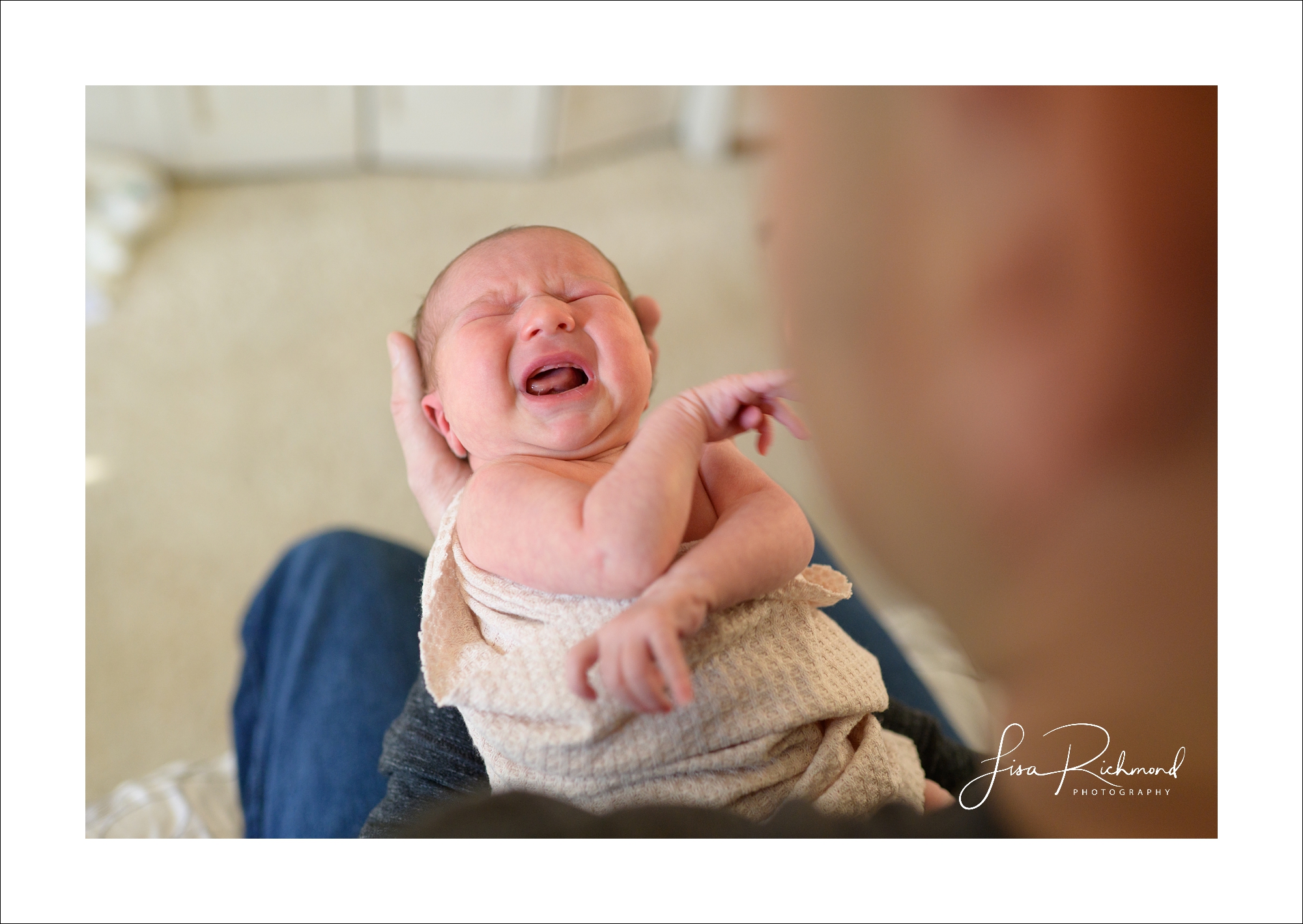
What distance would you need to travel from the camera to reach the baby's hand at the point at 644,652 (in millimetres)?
368

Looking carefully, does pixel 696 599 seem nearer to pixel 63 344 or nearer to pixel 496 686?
pixel 496 686

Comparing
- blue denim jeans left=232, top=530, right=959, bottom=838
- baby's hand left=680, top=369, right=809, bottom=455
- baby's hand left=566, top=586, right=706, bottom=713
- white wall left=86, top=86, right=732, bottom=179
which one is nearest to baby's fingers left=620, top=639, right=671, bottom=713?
baby's hand left=566, top=586, right=706, bottom=713

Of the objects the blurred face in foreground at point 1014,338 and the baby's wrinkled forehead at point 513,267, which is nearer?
the blurred face in foreground at point 1014,338

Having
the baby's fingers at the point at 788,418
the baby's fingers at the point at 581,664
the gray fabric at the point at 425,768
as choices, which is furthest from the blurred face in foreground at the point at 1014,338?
the gray fabric at the point at 425,768

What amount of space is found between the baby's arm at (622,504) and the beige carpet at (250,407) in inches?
10.7

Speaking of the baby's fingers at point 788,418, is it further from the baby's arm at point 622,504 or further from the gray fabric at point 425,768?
the gray fabric at point 425,768

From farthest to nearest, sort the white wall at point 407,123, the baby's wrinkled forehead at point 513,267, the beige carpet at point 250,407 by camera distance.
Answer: the beige carpet at point 250,407 < the white wall at point 407,123 < the baby's wrinkled forehead at point 513,267

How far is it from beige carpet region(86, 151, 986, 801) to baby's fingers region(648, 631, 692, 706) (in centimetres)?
35

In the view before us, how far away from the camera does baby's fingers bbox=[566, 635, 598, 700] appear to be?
39 cm

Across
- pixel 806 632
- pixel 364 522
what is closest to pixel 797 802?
pixel 806 632

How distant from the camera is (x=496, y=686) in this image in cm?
44

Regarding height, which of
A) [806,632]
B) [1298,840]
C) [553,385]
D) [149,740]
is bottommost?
[149,740]

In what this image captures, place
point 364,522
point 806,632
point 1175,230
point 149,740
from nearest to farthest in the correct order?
point 1175,230 → point 806,632 → point 149,740 → point 364,522

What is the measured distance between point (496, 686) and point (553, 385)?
151 millimetres
